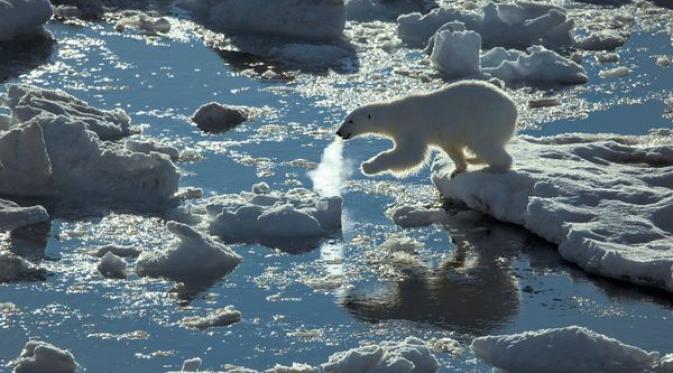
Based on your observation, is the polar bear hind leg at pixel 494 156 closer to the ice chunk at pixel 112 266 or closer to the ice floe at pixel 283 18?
the ice chunk at pixel 112 266

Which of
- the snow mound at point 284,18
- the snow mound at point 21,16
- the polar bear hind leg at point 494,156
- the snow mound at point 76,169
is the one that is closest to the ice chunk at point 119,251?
the snow mound at point 76,169

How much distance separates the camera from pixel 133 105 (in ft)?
43.8

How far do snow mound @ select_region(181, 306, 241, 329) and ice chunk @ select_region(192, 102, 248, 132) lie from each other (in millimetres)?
3901

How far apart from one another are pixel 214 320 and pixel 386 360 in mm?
1348

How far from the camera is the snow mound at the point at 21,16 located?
15148 mm

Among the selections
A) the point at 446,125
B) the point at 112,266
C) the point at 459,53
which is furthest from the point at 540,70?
the point at 112,266

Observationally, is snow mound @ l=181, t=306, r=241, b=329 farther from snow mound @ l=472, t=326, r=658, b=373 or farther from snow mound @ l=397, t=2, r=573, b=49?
snow mound @ l=397, t=2, r=573, b=49

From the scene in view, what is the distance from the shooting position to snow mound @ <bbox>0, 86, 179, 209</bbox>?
36.0ft

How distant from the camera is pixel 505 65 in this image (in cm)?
1443

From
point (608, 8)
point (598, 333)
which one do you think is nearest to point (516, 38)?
point (608, 8)

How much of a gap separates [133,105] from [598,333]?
19.0 feet

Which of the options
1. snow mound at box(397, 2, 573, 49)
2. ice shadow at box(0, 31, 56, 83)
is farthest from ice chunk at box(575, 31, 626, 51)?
ice shadow at box(0, 31, 56, 83)

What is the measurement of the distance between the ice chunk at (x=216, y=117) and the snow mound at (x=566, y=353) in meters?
4.98

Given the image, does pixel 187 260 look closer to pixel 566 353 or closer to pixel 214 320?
pixel 214 320
